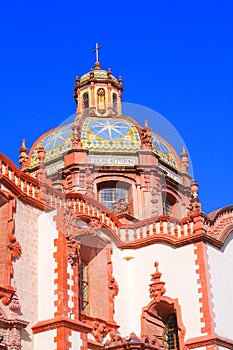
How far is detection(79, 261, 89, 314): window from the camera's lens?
87.9 ft

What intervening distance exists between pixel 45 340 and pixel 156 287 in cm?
636

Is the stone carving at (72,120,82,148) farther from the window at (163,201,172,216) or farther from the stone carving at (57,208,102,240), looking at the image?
the stone carving at (57,208,102,240)

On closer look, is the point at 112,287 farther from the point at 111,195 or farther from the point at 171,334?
the point at 111,195

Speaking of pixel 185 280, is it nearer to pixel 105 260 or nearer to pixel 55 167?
pixel 105 260

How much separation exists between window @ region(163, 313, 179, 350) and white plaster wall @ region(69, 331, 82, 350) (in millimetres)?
5211

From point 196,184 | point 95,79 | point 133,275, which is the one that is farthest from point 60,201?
point 95,79

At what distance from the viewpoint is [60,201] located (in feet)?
89.5

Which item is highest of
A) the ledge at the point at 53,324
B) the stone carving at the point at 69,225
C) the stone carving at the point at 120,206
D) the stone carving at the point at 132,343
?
the stone carving at the point at 120,206

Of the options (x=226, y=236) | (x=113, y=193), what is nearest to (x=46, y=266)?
(x=226, y=236)

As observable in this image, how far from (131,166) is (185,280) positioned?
11147mm

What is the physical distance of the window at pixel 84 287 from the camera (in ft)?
87.9

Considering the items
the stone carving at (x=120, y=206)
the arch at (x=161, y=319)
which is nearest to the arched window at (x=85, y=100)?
the stone carving at (x=120, y=206)

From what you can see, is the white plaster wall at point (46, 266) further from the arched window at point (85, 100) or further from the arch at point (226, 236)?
the arched window at point (85, 100)

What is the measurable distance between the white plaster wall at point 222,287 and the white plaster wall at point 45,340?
6662 millimetres
